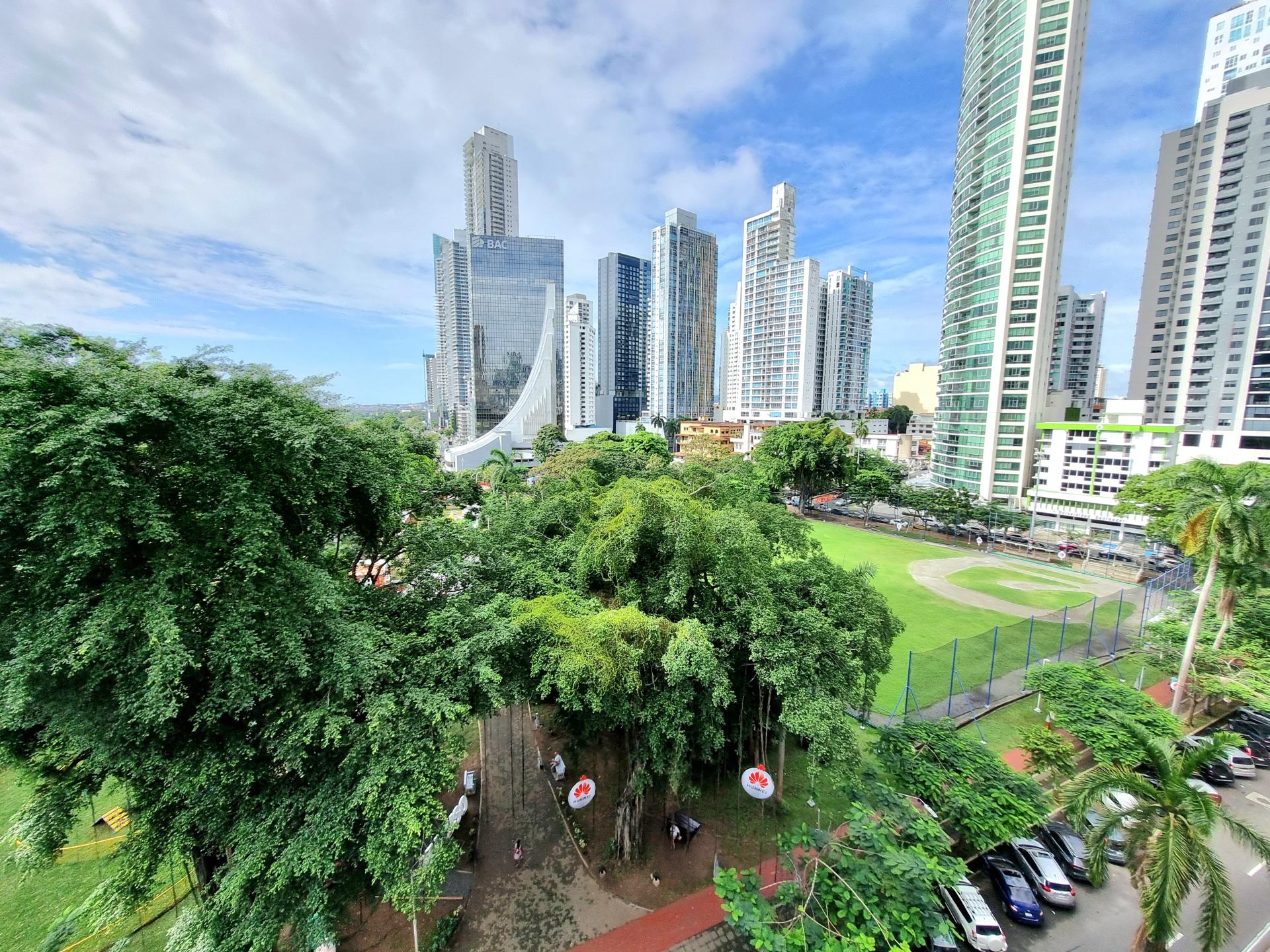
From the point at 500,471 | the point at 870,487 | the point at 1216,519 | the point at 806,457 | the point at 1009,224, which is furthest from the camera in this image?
the point at 870,487

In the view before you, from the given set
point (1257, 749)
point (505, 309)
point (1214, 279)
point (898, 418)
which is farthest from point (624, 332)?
point (1257, 749)

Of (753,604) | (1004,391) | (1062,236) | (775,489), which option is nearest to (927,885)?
(753,604)

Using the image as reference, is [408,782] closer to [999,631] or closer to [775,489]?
[999,631]

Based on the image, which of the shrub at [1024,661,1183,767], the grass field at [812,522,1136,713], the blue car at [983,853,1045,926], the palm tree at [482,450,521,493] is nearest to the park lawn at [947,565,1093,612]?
the grass field at [812,522,1136,713]

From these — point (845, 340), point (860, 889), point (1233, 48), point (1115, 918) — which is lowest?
point (1115, 918)

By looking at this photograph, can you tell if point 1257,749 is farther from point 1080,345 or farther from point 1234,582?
point 1080,345

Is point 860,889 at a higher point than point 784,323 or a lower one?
lower

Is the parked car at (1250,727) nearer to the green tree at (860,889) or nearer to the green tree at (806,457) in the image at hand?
the green tree at (860,889)
